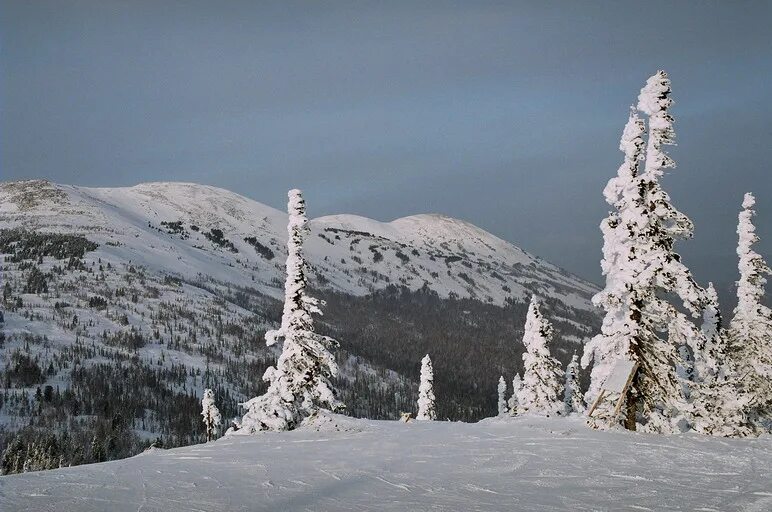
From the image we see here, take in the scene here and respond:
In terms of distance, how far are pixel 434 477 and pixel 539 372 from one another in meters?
35.0

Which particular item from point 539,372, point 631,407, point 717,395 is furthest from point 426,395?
point 631,407

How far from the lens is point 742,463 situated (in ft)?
40.9

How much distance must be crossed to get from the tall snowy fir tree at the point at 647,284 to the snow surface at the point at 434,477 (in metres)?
3.56

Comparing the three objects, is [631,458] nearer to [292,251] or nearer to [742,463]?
[742,463]

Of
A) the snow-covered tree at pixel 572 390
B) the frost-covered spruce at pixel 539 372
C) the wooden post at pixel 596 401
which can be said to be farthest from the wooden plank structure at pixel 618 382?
the snow-covered tree at pixel 572 390

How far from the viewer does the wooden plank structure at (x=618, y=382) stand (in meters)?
18.6

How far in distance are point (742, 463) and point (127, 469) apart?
14.2 metres

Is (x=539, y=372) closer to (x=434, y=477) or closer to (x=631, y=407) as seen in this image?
(x=631, y=407)

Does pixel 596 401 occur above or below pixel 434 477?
above

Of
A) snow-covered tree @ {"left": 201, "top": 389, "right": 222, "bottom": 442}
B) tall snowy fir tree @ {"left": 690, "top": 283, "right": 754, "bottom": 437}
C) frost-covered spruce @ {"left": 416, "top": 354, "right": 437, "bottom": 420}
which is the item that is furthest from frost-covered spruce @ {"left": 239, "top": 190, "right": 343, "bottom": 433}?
snow-covered tree @ {"left": 201, "top": 389, "right": 222, "bottom": 442}

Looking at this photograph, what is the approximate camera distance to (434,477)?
11.5 metres

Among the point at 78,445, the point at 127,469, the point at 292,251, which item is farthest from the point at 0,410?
the point at 127,469

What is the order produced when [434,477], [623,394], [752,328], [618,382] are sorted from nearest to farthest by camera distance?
[434,477]
[623,394]
[618,382]
[752,328]

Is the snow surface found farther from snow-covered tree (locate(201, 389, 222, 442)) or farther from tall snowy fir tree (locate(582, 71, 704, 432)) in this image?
snow-covered tree (locate(201, 389, 222, 442))
